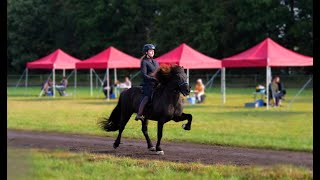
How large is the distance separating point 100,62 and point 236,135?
15.1 m

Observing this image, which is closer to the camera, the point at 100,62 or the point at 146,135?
the point at 146,135

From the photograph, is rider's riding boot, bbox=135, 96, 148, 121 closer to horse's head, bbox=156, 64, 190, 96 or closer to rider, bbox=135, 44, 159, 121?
rider, bbox=135, 44, 159, 121

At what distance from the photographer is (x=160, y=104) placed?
839 cm

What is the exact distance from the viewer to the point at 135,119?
8430 mm

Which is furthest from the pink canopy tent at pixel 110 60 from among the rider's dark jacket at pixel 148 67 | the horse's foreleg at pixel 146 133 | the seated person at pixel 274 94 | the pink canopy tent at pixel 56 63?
the rider's dark jacket at pixel 148 67

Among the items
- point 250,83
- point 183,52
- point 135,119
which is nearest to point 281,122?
point 183,52

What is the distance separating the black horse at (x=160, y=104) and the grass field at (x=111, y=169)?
626 mm

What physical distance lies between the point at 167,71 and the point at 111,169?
162 cm

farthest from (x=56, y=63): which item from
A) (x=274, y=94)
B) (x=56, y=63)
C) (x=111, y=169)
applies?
(x=111, y=169)

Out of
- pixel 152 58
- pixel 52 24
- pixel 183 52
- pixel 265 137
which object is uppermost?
pixel 52 24

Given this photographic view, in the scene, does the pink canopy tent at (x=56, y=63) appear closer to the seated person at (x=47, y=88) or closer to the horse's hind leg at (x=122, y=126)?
the seated person at (x=47, y=88)

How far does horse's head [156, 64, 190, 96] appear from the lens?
724cm

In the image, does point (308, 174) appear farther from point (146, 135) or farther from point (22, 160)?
point (22, 160)

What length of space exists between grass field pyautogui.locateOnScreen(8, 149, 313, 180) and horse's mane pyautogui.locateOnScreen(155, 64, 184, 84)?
1.12 metres
